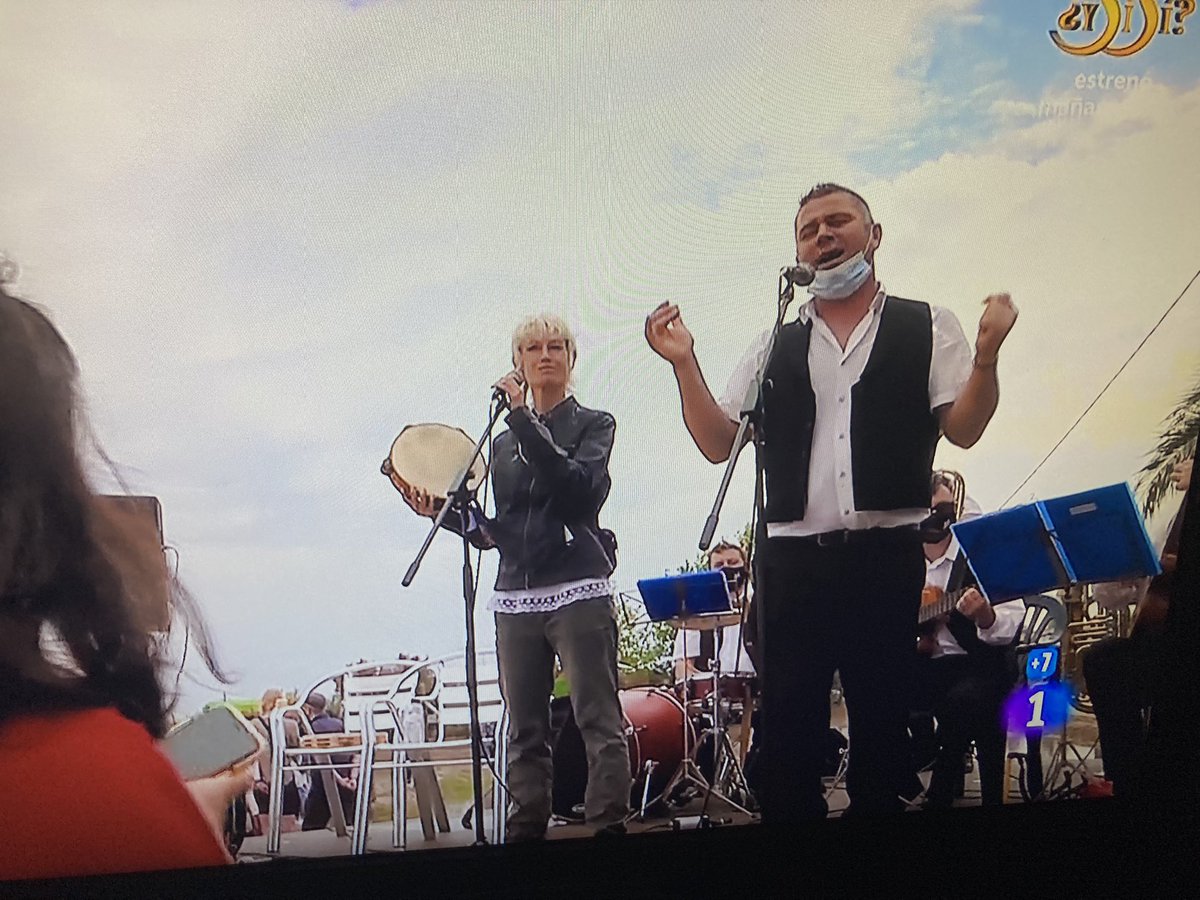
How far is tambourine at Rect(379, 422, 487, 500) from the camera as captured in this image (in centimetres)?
211

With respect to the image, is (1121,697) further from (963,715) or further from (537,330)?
(537,330)

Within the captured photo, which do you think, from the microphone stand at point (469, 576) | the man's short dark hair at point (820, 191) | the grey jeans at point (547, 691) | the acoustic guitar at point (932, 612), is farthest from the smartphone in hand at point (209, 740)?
the man's short dark hair at point (820, 191)

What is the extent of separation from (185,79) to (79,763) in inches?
53.1

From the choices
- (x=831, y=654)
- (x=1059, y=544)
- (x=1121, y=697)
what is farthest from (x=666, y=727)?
(x=1121, y=697)

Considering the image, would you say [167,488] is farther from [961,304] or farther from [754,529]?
[961,304]

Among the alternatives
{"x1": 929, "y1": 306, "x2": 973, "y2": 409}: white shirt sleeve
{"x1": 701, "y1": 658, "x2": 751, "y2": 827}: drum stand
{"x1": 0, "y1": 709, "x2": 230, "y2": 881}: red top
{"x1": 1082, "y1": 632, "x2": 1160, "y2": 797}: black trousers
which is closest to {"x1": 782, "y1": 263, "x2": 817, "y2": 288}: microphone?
{"x1": 929, "y1": 306, "x2": 973, "y2": 409}: white shirt sleeve

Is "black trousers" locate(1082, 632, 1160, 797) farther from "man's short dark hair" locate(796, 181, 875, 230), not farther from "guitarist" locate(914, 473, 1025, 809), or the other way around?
"man's short dark hair" locate(796, 181, 875, 230)

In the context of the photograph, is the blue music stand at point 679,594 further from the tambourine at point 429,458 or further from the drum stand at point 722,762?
the tambourine at point 429,458

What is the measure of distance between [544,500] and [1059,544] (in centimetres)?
118

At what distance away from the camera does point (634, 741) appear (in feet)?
7.22

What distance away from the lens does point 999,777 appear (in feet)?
7.80

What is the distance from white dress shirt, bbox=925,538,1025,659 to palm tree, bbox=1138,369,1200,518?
0.39m

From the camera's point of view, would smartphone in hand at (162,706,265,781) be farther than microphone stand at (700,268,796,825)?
No

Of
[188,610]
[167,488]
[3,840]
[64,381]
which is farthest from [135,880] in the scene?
[64,381]
